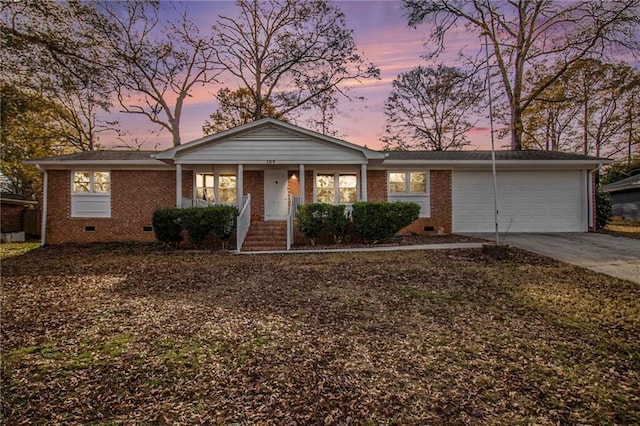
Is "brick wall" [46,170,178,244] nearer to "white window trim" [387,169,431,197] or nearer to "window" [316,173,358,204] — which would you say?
"window" [316,173,358,204]

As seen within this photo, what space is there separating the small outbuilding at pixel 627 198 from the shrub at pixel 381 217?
65.1ft

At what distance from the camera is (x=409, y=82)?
80.5 feet

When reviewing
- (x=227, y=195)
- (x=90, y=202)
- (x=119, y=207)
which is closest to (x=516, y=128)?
(x=227, y=195)

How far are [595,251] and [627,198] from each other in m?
20.5

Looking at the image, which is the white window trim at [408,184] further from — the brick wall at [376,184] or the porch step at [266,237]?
the porch step at [266,237]

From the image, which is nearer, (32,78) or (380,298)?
(380,298)

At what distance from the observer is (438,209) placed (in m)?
12.9

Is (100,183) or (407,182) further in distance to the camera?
(407,182)

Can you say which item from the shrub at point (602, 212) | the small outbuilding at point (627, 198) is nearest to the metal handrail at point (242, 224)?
the shrub at point (602, 212)

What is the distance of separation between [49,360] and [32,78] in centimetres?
2090

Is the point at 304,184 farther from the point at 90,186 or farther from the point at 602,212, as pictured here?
the point at 602,212

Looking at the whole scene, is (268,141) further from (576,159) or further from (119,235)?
(576,159)

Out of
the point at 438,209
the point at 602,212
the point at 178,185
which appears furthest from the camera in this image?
the point at 602,212

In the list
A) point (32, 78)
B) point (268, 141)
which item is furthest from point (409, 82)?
point (32, 78)
